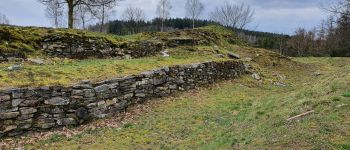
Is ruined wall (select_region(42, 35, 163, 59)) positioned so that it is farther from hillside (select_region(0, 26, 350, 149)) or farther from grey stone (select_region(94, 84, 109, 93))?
grey stone (select_region(94, 84, 109, 93))

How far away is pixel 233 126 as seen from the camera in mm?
11609

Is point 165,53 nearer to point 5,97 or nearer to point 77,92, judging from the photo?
point 77,92

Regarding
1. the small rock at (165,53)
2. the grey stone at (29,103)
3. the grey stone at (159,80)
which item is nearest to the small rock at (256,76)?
the small rock at (165,53)

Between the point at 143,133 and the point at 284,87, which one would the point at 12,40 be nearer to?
the point at 143,133

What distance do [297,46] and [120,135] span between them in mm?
69111

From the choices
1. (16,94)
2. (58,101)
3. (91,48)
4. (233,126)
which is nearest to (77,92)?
(58,101)

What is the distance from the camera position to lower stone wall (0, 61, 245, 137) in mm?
11195

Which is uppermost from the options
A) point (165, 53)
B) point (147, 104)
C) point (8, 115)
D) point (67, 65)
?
point (165, 53)

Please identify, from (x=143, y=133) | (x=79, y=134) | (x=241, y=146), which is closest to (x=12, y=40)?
(x=79, y=134)

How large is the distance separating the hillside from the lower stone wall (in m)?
0.03

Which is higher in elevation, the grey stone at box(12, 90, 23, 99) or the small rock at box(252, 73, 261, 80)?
the grey stone at box(12, 90, 23, 99)

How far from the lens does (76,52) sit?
1956 centimetres

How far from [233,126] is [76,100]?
5722 millimetres

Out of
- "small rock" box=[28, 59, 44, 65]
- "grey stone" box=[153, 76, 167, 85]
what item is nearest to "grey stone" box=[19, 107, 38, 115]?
"small rock" box=[28, 59, 44, 65]
